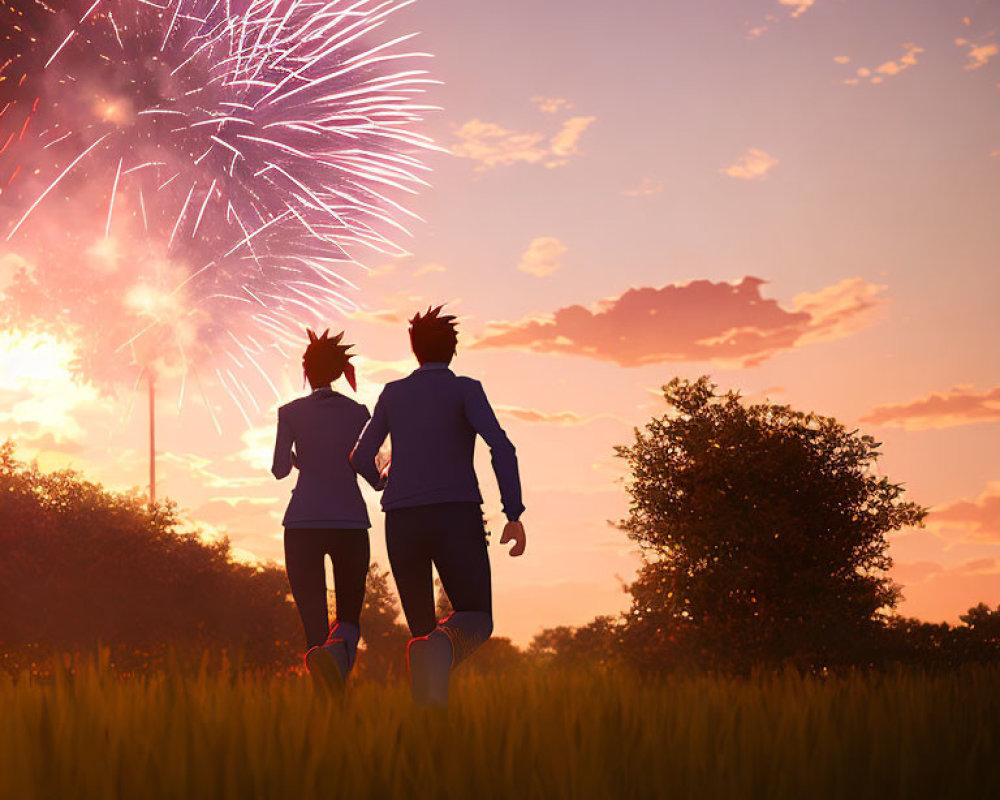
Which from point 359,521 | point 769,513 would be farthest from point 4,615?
point 359,521

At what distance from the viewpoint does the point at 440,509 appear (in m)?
6.29

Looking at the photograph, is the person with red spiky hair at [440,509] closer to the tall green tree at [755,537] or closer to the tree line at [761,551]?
the tree line at [761,551]

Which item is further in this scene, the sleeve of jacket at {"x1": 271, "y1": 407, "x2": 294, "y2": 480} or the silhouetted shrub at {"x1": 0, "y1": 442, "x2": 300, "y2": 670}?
the silhouetted shrub at {"x1": 0, "y1": 442, "x2": 300, "y2": 670}

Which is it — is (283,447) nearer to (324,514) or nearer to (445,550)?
(324,514)

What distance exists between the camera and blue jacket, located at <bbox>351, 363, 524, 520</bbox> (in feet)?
20.6

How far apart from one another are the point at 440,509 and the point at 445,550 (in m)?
0.26

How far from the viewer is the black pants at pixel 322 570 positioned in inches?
298

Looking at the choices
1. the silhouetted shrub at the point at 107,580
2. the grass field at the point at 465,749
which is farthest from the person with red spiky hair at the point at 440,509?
the silhouetted shrub at the point at 107,580

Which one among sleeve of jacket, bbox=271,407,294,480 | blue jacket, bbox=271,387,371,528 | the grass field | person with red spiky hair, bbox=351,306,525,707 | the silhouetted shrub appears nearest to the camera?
the grass field

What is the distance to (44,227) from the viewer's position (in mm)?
39219

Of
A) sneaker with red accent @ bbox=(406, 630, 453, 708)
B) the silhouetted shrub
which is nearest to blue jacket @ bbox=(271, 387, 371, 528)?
sneaker with red accent @ bbox=(406, 630, 453, 708)

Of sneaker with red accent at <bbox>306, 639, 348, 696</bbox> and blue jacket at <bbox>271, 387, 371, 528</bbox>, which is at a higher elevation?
blue jacket at <bbox>271, 387, 371, 528</bbox>

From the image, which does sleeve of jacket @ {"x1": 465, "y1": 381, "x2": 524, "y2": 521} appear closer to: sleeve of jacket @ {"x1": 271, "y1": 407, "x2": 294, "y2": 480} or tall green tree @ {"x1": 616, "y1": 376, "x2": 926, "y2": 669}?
sleeve of jacket @ {"x1": 271, "y1": 407, "x2": 294, "y2": 480}

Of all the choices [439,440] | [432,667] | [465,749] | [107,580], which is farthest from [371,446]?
[107,580]
